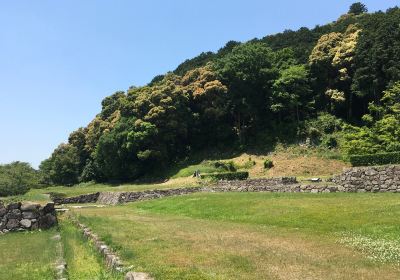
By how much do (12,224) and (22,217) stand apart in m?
0.47

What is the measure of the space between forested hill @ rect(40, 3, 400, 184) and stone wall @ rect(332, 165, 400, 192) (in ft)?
80.2

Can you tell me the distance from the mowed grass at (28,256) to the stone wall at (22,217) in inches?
36.2

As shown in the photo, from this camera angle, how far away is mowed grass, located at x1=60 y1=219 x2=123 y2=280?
9.81 metres

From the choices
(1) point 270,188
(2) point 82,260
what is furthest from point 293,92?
(2) point 82,260

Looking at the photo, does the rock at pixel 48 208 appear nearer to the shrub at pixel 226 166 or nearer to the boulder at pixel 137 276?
the boulder at pixel 137 276

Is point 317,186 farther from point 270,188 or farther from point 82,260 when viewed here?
point 82,260

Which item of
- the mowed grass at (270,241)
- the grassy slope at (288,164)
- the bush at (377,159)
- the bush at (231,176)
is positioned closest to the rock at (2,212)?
the mowed grass at (270,241)

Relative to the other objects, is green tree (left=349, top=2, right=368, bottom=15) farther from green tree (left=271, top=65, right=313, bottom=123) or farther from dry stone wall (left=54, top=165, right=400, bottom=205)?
dry stone wall (left=54, top=165, right=400, bottom=205)

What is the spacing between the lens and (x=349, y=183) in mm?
24422

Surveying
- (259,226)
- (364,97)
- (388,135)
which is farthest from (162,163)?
(259,226)

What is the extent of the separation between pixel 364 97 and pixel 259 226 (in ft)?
137

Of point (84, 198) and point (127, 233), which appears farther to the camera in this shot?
point (84, 198)

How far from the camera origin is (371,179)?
78.0 ft

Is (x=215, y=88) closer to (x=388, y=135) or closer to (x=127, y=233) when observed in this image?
(x=388, y=135)
